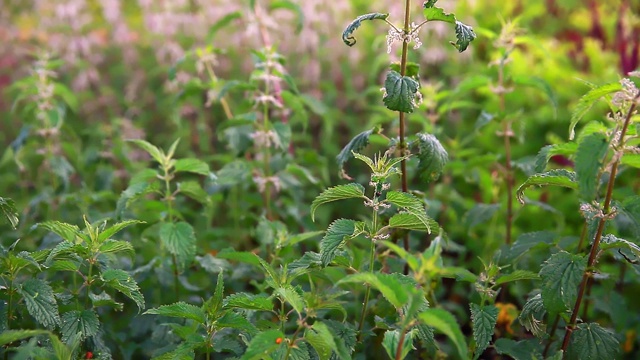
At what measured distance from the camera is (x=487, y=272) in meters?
1.67

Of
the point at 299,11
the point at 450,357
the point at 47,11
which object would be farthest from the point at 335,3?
the point at 450,357

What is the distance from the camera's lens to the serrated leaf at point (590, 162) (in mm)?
1293

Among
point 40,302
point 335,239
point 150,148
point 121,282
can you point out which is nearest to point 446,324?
point 335,239

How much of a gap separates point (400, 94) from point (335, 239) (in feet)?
1.29

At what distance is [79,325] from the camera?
1555 mm

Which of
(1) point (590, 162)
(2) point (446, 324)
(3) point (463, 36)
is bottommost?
(2) point (446, 324)

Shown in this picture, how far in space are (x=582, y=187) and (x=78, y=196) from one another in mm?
1825

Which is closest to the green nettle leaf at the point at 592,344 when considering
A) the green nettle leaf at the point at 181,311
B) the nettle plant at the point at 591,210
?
the nettle plant at the point at 591,210

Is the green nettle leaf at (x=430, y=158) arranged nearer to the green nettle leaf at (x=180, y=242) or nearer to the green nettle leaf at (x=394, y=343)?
the green nettle leaf at (x=394, y=343)

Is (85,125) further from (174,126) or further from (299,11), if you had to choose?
(299,11)

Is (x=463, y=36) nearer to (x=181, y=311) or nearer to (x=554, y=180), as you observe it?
(x=554, y=180)

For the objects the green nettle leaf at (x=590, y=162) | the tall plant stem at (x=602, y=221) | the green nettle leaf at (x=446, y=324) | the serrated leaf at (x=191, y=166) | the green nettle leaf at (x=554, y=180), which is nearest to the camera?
the green nettle leaf at (x=446, y=324)

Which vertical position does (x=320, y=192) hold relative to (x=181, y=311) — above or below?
below

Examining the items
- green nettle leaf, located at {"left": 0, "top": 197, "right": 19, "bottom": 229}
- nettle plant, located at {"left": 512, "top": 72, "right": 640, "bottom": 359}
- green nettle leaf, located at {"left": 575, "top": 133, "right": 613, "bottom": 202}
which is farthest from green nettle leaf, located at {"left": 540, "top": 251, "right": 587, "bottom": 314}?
green nettle leaf, located at {"left": 0, "top": 197, "right": 19, "bottom": 229}
